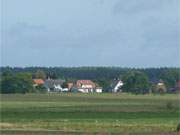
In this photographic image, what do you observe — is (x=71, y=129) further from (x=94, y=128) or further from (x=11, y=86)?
A: (x=11, y=86)

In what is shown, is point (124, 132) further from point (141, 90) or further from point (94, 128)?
point (141, 90)

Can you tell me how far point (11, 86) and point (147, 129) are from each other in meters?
109

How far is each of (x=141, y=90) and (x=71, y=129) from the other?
142 meters

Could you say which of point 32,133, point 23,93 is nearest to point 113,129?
point 32,133

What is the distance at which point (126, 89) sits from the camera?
199125 millimetres

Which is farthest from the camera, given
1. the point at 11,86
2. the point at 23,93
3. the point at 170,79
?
the point at 170,79

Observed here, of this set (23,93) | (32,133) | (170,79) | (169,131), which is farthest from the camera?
(170,79)

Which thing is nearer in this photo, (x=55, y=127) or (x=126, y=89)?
(x=55, y=127)

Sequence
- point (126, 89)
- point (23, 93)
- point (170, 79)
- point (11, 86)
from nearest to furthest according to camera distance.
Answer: point (11, 86), point (23, 93), point (170, 79), point (126, 89)

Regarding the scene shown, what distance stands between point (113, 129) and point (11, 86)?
10902cm

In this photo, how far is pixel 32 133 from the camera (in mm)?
41531

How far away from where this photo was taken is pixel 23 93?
169 meters

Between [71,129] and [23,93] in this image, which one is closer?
[71,129]

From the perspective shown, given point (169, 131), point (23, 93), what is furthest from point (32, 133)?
point (23, 93)
